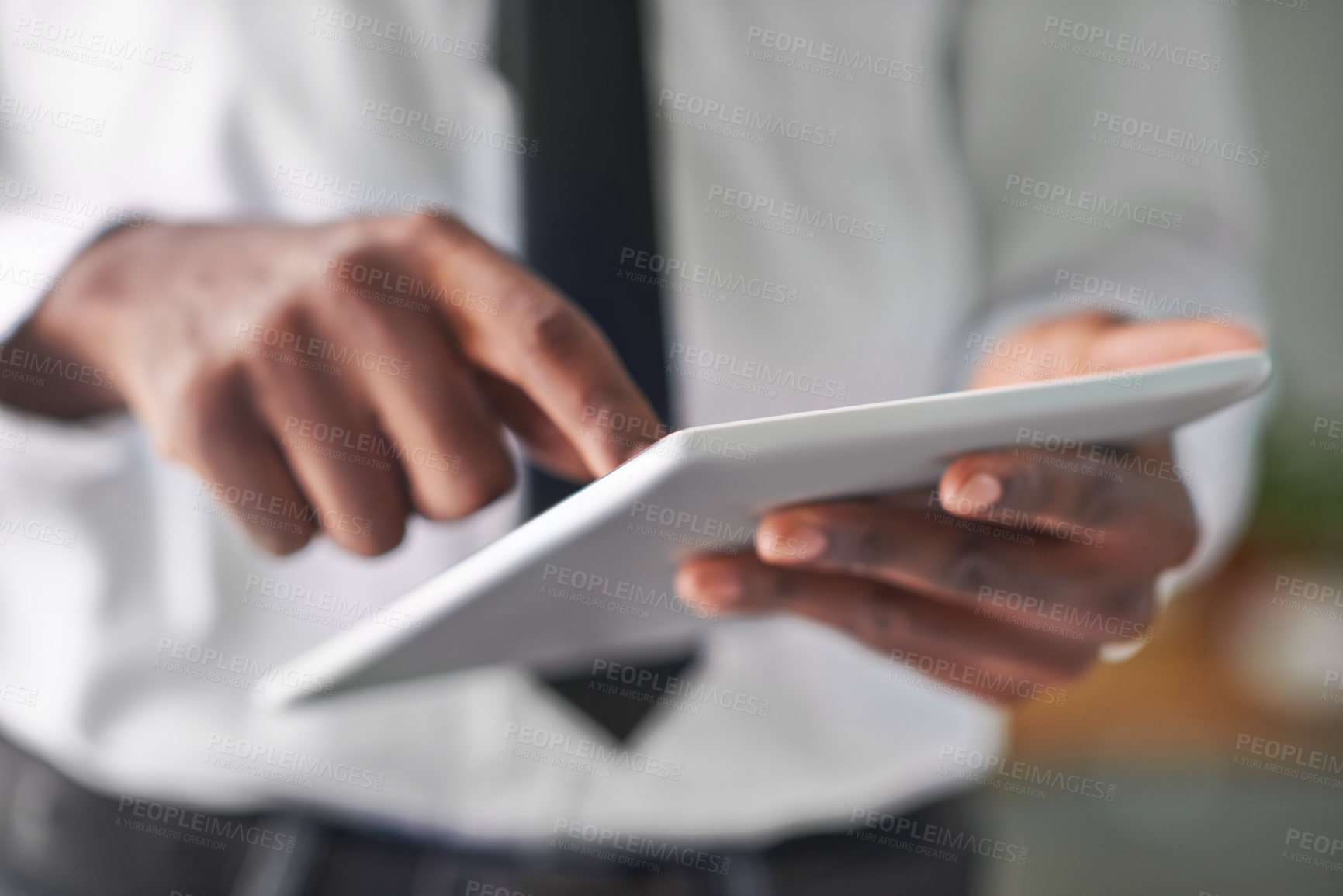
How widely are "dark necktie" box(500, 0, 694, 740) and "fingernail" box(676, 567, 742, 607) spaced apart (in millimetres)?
196

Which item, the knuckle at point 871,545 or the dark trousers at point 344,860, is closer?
the knuckle at point 871,545

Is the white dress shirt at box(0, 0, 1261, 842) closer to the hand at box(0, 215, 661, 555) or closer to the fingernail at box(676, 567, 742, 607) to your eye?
the hand at box(0, 215, 661, 555)

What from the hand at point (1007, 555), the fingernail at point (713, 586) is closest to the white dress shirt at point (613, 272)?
the hand at point (1007, 555)

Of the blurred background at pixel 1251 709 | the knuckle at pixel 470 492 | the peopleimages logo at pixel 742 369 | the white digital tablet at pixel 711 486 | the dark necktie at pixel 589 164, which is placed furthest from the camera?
the blurred background at pixel 1251 709

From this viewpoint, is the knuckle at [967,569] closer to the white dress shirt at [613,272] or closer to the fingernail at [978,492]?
the fingernail at [978,492]

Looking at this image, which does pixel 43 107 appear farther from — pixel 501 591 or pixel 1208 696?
pixel 1208 696

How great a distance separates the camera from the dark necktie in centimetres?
64

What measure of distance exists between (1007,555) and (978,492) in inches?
6.0

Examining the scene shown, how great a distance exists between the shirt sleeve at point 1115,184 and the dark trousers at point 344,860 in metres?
0.39

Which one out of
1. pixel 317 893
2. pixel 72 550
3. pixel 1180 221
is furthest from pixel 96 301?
pixel 1180 221

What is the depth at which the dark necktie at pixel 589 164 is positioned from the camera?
0.64 meters

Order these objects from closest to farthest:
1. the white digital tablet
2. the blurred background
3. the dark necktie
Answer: the white digital tablet < the dark necktie < the blurred background

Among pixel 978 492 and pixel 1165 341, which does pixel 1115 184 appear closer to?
pixel 1165 341

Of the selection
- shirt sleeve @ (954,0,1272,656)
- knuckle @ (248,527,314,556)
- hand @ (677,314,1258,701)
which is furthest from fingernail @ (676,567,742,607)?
shirt sleeve @ (954,0,1272,656)
